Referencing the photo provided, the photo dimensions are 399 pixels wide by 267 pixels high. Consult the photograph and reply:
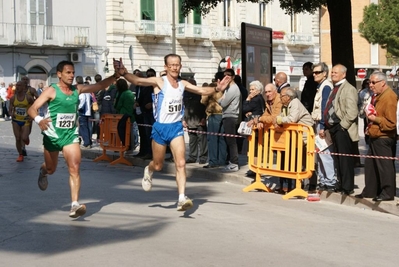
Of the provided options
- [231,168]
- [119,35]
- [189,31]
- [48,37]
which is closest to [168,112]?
[231,168]

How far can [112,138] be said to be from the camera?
20141 millimetres

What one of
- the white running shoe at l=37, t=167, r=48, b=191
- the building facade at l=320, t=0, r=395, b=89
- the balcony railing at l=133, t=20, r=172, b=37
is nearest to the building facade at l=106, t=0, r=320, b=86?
the balcony railing at l=133, t=20, r=172, b=37

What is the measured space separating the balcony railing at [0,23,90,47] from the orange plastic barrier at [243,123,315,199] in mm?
33335

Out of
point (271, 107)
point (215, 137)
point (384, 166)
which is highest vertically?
point (271, 107)

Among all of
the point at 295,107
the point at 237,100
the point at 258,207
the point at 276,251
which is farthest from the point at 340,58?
the point at 276,251

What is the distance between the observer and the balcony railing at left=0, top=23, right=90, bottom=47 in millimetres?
46031

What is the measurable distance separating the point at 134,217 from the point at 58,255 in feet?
8.56

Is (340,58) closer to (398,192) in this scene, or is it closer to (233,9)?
(398,192)

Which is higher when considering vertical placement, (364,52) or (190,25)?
(190,25)

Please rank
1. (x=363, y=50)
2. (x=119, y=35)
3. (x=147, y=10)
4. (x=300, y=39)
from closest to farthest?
1. (x=119, y=35)
2. (x=147, y=10)
3. (x=300, y=39)
4. (x=363, y=50)

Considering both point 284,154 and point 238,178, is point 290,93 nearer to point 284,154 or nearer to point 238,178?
point 284,154

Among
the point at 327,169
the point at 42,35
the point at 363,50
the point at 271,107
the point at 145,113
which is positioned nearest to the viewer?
the point at 327,169

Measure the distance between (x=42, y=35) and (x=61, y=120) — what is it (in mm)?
37452

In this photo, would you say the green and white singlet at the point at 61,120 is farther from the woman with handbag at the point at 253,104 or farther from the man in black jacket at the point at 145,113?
the man in black jacket at the point at 145,113
